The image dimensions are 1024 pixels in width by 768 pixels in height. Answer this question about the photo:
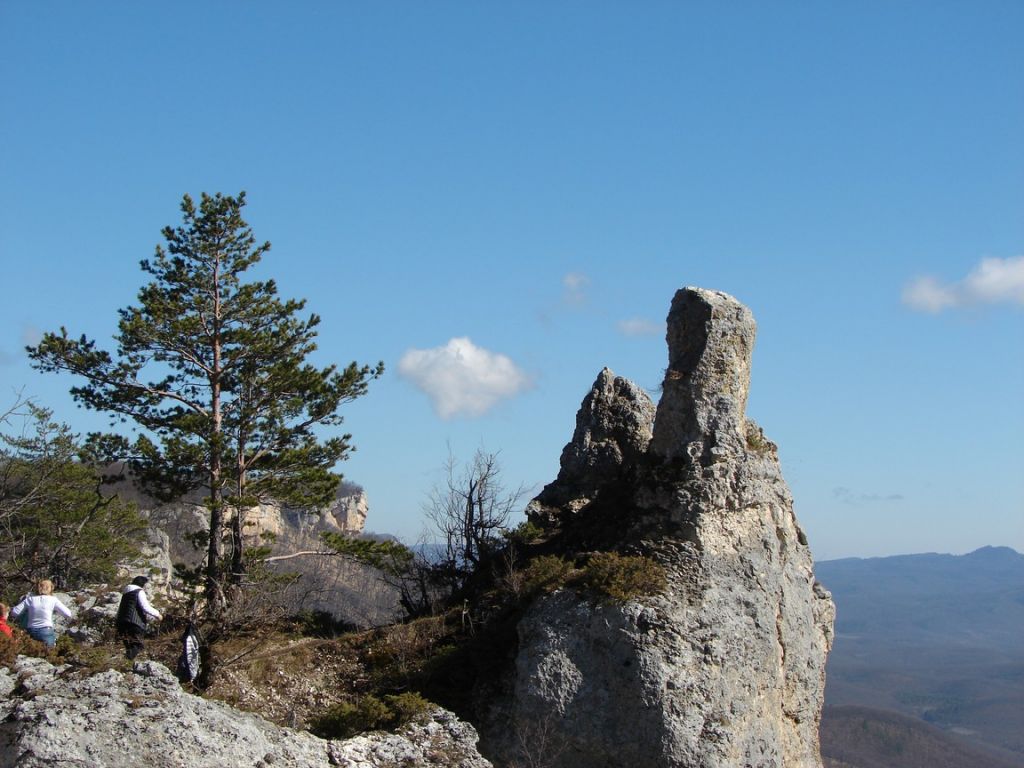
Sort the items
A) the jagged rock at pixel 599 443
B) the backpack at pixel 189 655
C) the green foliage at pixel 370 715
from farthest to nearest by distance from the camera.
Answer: the jagged rock at pixel 599 443, the green foliage at pixel 370 715, the backpack at pixel 189 655

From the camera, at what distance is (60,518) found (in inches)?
1244

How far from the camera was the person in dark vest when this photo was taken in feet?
57.4

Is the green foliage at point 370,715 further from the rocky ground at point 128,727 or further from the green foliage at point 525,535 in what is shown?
the green foliage at point 525,535

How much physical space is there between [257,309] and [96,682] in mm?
14224

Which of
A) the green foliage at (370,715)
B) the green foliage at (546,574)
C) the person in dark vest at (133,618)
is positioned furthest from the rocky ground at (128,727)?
the green foliage at (546,574)

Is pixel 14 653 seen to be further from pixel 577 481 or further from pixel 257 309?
pixel 577 481

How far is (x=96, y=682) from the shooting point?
13617 millimetres

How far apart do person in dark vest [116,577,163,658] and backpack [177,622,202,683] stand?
0.74 m

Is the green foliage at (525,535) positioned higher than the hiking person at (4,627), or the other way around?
the green foliage at (525,535)

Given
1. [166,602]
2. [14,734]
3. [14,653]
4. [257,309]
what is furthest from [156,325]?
[14,734]

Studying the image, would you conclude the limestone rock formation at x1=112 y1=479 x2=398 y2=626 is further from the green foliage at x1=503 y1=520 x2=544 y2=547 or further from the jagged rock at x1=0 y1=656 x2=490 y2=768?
the jagged rock at x1=0 y1=656 x2=490 y2=768

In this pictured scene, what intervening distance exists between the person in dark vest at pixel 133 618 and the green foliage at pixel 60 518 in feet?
42.6

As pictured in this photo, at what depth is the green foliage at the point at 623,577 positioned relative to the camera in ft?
67.6

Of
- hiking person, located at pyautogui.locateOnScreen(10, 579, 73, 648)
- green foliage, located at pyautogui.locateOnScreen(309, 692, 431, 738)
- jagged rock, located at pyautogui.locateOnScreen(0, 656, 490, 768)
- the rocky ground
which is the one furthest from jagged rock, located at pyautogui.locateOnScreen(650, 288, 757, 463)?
hiking person, located at pyautogui.locateOnScreen(10, 579, 73, 648)
